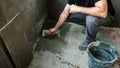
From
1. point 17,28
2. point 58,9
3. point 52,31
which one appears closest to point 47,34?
point 52,31

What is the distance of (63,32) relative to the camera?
2324 millimetres

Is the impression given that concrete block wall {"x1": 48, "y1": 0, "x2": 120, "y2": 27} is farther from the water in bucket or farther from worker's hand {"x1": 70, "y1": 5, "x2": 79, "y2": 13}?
the water in bucket

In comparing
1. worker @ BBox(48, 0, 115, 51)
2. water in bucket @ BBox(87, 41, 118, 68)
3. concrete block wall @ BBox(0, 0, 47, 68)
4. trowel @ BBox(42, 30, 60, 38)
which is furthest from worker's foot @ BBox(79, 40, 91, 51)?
concrete block wall @ BBox(0, 0, 47, 68)

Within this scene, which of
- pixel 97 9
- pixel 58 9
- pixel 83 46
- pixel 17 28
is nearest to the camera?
pixel 17 28

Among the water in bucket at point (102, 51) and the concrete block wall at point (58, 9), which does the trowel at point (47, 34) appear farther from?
the water in bucket at point (102, 51)

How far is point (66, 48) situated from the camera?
2057 millimetres

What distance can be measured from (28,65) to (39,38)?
53 cm

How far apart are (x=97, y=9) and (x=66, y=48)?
2.32 ft

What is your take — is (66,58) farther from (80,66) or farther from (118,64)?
(118,64)

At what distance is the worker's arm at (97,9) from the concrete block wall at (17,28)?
1.88ft

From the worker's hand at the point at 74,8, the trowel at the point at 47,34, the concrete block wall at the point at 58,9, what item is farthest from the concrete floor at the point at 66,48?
the worker's hand at the point at 74,8

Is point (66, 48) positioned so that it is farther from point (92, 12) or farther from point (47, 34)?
point (92, 12)

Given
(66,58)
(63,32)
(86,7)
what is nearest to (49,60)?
(66,58)

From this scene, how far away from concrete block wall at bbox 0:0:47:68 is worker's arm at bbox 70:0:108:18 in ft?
1.88
